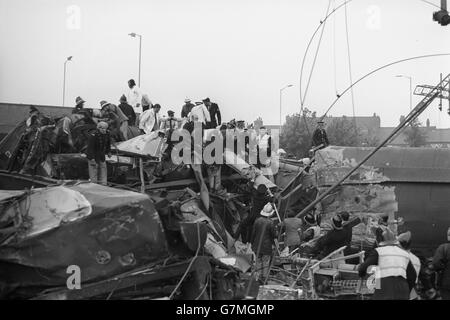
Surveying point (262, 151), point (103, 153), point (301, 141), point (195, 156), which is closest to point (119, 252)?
point (103, 153)

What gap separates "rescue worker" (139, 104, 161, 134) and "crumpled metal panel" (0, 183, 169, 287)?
315 inches

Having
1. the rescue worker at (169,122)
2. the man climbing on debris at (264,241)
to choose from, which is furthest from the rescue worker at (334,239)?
the rescue worker at (169,122)

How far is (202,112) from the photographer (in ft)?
48.2

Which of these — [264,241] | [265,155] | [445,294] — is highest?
[265,155]

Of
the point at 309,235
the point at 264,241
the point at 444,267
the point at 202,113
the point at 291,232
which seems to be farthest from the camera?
the point at 202,113

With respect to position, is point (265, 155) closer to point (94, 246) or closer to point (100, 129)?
point (100, 129)

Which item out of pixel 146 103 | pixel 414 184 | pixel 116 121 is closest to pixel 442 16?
pixel 414 184

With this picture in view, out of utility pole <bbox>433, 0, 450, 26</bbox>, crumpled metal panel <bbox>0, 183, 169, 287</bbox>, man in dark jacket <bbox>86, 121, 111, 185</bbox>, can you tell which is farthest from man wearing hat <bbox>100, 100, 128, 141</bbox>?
utility pole <bbox>433, 0, 450, 26</bbox>

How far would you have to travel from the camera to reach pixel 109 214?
6754mm

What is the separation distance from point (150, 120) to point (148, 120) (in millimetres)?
56

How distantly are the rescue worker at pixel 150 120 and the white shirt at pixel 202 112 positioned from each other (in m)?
1.16

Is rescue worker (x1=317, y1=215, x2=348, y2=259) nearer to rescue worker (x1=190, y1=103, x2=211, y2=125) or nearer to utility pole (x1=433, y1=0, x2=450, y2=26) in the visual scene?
utility pole (x1=433, y1=0, x2=450, y2=26)

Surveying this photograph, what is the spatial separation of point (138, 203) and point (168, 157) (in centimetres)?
518

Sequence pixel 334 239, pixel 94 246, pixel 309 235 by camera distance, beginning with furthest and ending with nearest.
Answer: pixel 309 235
pixel 334 239
pixel 94 246
